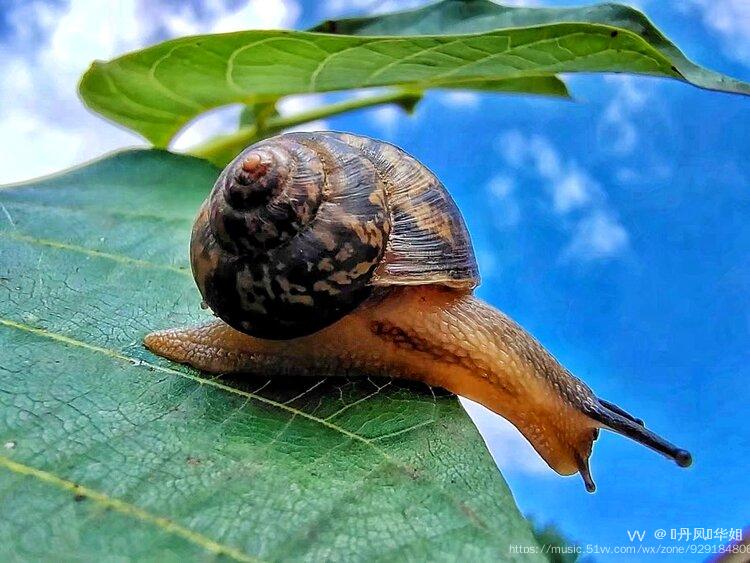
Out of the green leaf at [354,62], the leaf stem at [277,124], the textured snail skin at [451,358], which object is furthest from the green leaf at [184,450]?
the leaf stem at [277,124]

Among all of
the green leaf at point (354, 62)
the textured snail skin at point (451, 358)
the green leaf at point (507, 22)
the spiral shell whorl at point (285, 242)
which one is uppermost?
the green leaf at point (507, 22)

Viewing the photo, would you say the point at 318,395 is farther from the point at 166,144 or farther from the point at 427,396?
the point at 166,144

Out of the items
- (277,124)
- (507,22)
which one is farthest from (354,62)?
(277,124)

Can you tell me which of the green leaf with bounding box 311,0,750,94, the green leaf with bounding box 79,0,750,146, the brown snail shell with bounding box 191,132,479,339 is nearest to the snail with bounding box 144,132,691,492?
the brown snail shell with bounding box 191,132,479,339

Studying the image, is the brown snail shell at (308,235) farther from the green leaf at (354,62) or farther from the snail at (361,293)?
the green leaf at (354,62)

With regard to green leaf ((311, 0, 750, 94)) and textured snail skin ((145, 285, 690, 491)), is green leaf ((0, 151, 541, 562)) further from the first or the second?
green leaf ((311, 0, 750, 94))

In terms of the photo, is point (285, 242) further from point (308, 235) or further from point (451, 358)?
point (451, 358)

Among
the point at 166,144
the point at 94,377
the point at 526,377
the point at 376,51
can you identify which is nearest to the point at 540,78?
the point at 376,51
